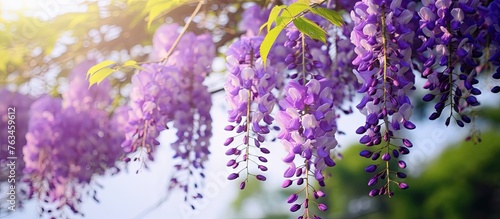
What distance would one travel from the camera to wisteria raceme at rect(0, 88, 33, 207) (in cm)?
162

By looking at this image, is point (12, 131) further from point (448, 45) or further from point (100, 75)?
point (448, 45)

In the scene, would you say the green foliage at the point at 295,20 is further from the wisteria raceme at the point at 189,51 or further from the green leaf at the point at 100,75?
the wisteria raceme at the point at 189,51

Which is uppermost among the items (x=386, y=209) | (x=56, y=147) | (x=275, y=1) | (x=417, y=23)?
(x=417, y=23)

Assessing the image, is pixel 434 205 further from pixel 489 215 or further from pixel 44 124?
pixel 44 124

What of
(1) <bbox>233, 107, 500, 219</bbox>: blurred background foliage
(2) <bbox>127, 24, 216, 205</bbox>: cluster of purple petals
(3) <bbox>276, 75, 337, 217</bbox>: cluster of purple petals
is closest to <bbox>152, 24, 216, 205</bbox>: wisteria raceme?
(2) <bbox>127, 24, 216, 205</bbox>: cluster of purple petals

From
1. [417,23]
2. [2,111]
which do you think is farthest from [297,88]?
[2,111]

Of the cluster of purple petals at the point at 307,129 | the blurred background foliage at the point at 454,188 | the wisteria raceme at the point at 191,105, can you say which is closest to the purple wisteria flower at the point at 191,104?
the wisteria raceme at the point at 191,105

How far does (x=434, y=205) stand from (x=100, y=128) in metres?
7.32

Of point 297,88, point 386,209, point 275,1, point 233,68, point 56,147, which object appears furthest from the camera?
point 386,209

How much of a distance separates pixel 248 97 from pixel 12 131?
105 cm

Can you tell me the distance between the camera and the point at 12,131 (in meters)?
1.68

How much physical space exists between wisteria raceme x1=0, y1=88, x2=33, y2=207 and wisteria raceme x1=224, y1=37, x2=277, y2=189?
2.98ft

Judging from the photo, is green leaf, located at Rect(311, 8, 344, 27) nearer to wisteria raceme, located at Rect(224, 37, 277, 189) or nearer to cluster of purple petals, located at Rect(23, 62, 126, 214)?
wisteria raceme, located at Rect(224, 37, 277, 189)

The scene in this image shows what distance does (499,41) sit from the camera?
90 cm
